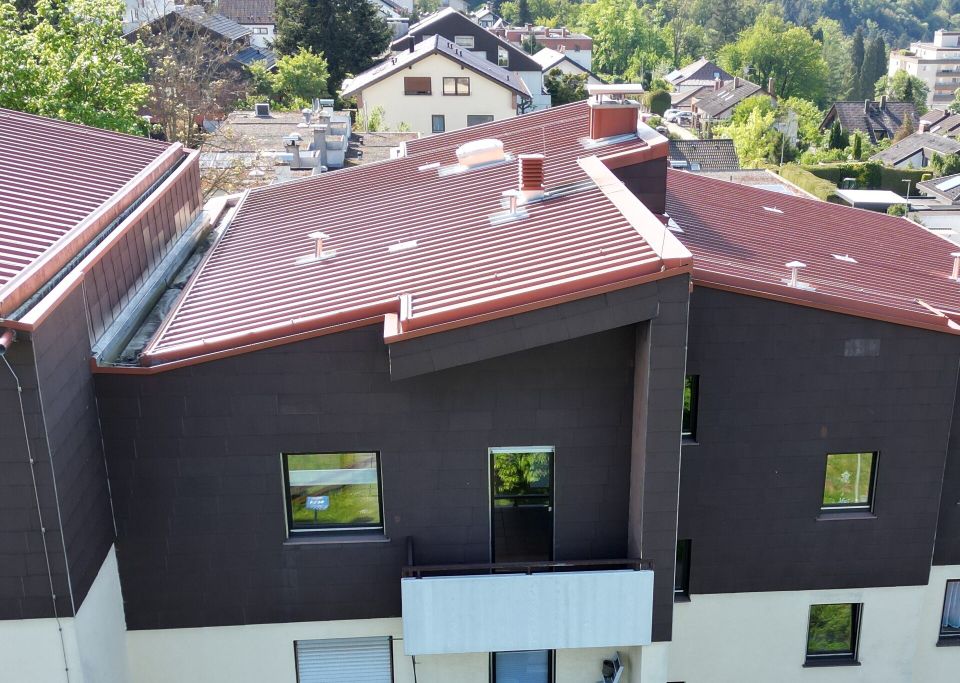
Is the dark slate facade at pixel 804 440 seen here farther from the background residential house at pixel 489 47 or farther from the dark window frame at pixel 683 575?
the background residential house at pixel 489 47

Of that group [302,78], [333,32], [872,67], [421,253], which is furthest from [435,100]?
[872,67]

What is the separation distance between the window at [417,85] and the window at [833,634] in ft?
195

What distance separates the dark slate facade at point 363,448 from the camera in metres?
12.2

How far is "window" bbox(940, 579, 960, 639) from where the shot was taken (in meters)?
15.4

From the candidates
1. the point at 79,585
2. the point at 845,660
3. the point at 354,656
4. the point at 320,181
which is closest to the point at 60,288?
the point at 79,585

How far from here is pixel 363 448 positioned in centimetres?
1265

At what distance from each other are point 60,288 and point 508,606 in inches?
263

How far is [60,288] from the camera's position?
1090cm

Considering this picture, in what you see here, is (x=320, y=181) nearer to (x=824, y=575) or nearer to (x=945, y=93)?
(x=824, y=575)

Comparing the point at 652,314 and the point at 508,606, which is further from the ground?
the point at 652,314

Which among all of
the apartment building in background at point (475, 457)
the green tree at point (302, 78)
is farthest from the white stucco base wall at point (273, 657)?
the green tree at point (302, 78)

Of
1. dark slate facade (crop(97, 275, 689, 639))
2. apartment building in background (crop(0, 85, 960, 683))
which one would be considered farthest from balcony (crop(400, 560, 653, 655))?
dark slate facade (crop(97, 275, 689, 639))

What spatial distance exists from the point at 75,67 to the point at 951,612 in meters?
26.1

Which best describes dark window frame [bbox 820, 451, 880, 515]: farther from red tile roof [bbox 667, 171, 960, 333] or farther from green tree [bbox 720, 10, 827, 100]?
green tree [bbox 720, 10, 827, 100]
